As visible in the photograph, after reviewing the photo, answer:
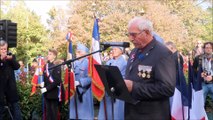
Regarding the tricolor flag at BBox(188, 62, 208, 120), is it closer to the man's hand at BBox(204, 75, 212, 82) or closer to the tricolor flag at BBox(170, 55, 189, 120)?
the tricolor flag at BBox(170, 55, 189, 120)

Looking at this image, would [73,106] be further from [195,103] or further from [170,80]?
[170,80]

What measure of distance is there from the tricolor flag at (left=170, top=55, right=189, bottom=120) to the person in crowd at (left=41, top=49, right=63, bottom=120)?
3.08 m

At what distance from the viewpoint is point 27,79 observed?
29.5 ft

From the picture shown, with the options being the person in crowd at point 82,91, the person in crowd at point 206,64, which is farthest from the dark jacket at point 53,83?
the person in crowd at point 206,64

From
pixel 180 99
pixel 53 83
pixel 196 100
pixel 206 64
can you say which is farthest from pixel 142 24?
pixel 206 64

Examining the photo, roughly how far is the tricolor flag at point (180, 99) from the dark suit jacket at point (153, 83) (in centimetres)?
118

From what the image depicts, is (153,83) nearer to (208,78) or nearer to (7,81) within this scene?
(7,81)

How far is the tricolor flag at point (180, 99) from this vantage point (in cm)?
502

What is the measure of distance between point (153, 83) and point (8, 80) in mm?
4073

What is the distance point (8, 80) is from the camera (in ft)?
23.0

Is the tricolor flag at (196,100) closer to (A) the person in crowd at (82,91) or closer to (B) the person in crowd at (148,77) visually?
(A) the person in crowd at (82,91)

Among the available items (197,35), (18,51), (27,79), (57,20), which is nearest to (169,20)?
(197,35)

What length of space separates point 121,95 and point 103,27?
3057 centimetres

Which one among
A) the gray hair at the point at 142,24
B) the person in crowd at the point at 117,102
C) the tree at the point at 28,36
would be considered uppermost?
the tree at the point at 28,36
